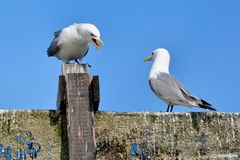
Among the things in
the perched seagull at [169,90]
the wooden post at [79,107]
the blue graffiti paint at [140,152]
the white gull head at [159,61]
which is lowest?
the blue graffiti paint at [140,152]

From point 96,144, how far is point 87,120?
0.79ft

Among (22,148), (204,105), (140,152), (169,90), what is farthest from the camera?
(169,90)

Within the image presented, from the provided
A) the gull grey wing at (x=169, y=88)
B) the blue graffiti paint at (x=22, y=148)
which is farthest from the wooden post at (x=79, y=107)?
the gull grey wing at (x=169, y=88)

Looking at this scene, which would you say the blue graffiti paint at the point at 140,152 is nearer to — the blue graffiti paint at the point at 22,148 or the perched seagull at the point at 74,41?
the blue graffiti paint at the point at 22,148

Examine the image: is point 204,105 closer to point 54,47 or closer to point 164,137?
point 164,137

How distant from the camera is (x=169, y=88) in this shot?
23.6 ft

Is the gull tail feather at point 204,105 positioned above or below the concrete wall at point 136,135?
above

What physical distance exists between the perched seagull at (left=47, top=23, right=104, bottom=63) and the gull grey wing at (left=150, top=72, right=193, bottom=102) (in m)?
0.98

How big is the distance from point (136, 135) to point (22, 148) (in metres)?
1.01

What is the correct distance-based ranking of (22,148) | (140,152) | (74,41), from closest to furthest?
(22,148)
(140,152)
(74,41)

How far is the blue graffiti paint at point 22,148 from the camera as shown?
485 cm

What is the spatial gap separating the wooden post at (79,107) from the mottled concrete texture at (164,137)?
0.19 meters

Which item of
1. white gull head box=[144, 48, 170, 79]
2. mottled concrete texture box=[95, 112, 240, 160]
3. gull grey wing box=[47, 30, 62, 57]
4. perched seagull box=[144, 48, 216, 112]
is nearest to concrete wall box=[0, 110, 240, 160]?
mottled concrete texture box=[95, 112, 240, 160]

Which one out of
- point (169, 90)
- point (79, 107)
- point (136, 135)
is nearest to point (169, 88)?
point (169, 90)
